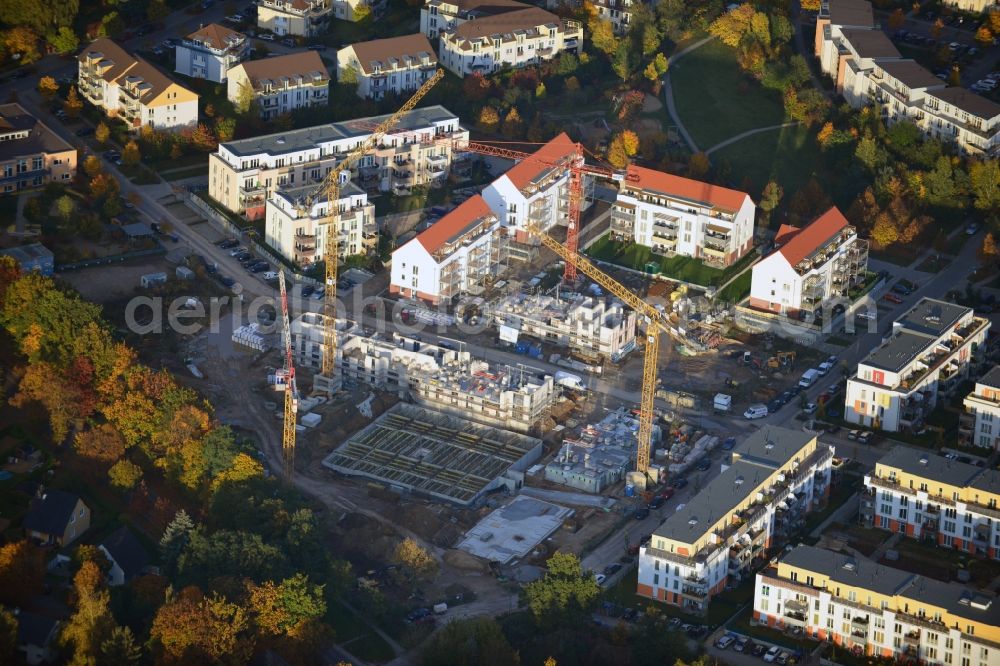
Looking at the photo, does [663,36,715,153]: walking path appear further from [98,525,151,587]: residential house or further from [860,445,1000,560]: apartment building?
[98,525,151,587]: residential house

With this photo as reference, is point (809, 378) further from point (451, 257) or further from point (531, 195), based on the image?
point (531, 195)

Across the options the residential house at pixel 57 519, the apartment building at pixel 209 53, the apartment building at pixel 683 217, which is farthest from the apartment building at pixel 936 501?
the apartment building at pixel 209 53

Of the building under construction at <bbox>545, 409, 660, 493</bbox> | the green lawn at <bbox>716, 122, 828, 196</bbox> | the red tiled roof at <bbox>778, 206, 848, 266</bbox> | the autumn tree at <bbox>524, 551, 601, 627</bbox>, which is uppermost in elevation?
the red tiled roof at <bbox>778, 206, 848, 266</bbox>

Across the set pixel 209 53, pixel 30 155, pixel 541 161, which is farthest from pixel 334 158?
pixel 30 155

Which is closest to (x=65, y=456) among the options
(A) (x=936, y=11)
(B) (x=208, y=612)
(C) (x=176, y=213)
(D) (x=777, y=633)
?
(B) (x=208, y=612)

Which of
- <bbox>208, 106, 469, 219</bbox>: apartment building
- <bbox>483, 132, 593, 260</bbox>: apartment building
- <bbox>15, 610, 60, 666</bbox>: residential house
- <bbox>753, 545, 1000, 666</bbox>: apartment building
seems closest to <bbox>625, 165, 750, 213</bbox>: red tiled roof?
<bbox>483, 132, 593, 260</bbox>: apartment building

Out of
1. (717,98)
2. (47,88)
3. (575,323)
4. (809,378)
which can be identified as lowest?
(809,378)
